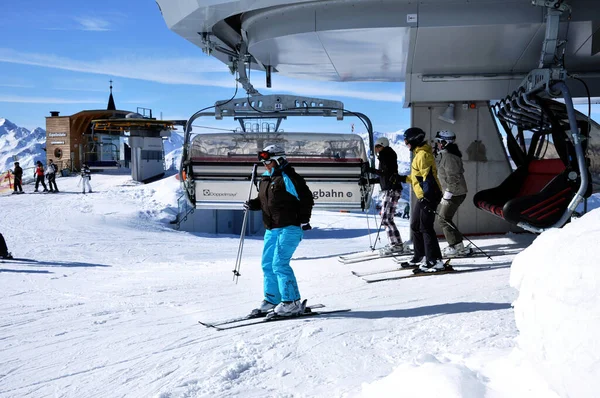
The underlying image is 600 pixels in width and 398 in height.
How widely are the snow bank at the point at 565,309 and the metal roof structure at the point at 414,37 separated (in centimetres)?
562

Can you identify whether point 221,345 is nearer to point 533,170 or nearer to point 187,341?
point 187,341

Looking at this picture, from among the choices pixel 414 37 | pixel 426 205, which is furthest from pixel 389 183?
pixel 414 37

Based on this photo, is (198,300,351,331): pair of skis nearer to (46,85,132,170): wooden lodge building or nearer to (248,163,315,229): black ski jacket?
(248,163,315,229): black ski jacket

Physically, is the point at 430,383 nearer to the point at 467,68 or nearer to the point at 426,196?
the point at 426,196

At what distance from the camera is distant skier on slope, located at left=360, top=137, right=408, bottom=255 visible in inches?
346

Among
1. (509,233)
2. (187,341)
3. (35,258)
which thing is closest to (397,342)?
(187,341)

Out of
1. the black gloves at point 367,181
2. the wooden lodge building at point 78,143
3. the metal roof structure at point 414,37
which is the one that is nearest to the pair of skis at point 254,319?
the black gloves at point 367,181

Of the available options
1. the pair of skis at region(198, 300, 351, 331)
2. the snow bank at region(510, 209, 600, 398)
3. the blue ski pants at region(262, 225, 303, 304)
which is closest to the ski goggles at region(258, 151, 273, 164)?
the blue ski pants at region(262, 225, 303, 304)

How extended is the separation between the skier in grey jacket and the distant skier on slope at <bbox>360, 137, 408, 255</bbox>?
771mm

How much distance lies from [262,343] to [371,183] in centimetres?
552

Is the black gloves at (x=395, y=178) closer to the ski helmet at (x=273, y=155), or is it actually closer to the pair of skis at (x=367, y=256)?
the pair of skis at (x=367, y=256)

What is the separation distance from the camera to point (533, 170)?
30.3 ft

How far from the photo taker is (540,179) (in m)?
9.02

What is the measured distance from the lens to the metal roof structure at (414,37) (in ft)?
26.0
